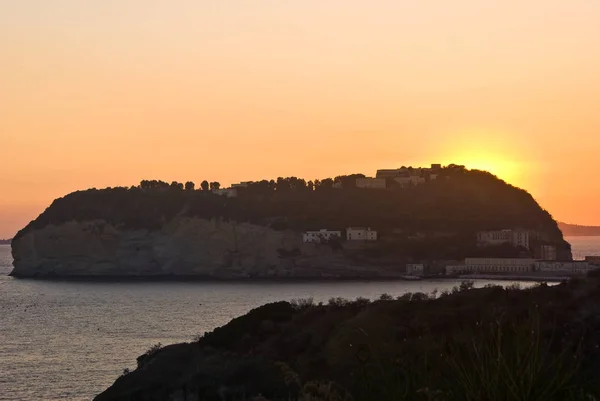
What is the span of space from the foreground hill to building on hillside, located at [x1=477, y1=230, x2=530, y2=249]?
6.59 ft

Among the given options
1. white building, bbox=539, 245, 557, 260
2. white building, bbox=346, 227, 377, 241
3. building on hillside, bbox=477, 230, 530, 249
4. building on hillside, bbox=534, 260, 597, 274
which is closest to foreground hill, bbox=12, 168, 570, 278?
white building, bbox=346, 227, 377, 241

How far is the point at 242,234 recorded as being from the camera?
409 feet

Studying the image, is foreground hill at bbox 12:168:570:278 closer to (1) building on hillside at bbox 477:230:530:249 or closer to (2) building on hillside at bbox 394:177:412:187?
(1) building on hillside at bbox 477:230:530:249

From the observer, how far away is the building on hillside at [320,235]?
12562 centimetres

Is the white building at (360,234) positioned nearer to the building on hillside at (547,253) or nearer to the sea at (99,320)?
the sea at (99,320)

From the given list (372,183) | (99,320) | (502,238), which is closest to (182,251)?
(502,238)

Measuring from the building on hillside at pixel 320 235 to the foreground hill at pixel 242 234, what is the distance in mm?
1248

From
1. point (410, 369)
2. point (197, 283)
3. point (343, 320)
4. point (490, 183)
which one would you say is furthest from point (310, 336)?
point (490, 183)

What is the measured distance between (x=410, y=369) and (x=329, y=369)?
19429 millimetres

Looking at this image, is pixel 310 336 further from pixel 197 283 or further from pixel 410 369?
pixel 197 283

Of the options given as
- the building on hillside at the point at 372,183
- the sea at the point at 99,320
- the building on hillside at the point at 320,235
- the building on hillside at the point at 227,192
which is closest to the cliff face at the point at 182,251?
the building on hillside at the point at 320,235

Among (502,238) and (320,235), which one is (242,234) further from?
(502,238)

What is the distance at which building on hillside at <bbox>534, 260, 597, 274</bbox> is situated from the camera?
114 meters

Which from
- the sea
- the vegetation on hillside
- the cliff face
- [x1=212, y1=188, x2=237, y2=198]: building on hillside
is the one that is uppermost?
[x1=212, y1=188, x2=237, y2=198]: building on hillside
